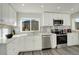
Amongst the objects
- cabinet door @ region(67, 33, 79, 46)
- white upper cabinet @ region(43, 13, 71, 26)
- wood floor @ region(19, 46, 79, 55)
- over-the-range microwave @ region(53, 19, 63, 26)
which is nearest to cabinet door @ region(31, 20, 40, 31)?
white upper cabinet @ region(43, 13, 71, 26)

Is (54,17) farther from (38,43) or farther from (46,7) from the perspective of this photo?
(38,43)

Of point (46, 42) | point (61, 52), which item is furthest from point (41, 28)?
point (61, 52)

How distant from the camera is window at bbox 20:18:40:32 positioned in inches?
78.2

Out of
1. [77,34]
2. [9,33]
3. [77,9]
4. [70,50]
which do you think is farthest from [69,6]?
[9,33]

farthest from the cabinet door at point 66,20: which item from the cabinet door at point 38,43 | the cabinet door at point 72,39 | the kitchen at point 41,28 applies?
the cabinet door at point 38,43

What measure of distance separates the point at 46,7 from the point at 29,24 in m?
0.47

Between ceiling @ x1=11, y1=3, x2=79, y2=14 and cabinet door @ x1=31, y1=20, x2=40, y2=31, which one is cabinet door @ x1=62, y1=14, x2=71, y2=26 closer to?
ceiling @ x1=11, y1=3, x2=79, y2=14

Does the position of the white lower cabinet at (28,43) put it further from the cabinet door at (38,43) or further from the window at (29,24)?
the window at (29,24)

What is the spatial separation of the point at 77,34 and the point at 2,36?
1.40 meters

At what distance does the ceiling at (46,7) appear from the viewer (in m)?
1.78

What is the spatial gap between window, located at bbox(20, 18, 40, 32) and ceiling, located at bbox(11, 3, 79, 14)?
170 mm

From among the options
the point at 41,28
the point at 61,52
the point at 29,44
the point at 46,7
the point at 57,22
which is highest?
the point at 46,7

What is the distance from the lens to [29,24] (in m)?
2.05

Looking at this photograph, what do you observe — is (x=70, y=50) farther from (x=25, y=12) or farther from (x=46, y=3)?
(x=25, y=12)
